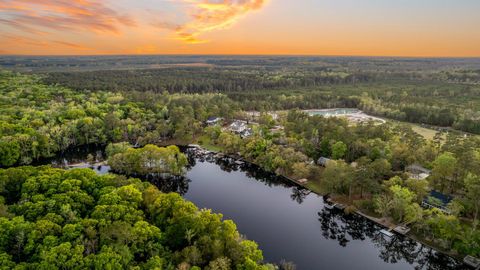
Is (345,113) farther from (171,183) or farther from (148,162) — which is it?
(148,162)

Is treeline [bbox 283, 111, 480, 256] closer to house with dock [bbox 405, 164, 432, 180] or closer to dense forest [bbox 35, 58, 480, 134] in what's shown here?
house with dock [bbox 405, 164, 432, 180]

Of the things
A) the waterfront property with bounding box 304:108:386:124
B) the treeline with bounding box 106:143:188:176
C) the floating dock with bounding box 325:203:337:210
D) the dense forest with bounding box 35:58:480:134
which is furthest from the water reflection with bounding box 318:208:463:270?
the dense forest with bounding box 35:58:480:134

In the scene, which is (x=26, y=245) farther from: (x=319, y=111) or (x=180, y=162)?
(x=319, y=111)

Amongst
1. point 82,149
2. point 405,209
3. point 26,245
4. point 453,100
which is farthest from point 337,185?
point 453,100

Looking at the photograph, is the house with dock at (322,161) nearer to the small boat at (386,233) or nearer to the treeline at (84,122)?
the small boat at (386,233)

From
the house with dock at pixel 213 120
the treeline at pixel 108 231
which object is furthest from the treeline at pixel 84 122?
the treeline at pixel 108 231

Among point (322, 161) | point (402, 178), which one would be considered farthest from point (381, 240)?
point (322, 161)

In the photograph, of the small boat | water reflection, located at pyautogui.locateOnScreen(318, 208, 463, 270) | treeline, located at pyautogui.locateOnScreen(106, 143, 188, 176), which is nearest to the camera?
water reflection, located at pyautogui.locateOnScreen(318, 208, 463, 270)
